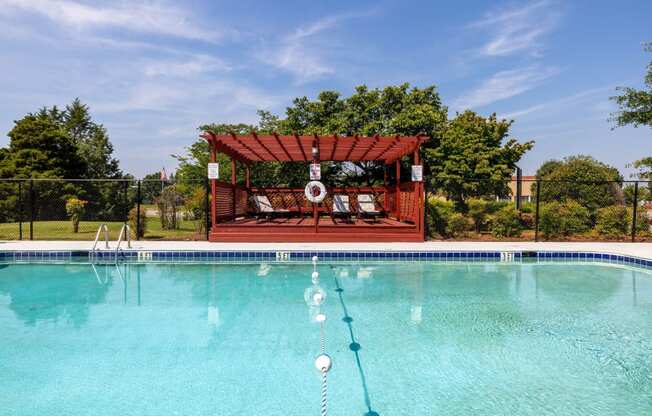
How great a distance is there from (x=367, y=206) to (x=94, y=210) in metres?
15.2

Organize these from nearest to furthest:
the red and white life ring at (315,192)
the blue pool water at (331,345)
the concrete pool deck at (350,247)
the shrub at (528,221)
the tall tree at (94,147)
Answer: the blue pool water at (331,345), the concrete pool deck at (350,247), the red and white life ring at (315,192), the shrub at (528,221), the tall tree at (94,147)

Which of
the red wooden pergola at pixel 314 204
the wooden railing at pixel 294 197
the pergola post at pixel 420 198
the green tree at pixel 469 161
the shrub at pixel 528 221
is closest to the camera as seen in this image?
the red wooden pergola at pixel 314 204

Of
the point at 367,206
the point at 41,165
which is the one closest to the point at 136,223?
the point at 367,206

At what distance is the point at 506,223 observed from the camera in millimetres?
10883

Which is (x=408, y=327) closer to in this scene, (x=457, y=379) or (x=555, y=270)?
(x=457, y=379)

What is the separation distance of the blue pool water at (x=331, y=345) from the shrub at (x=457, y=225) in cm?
426

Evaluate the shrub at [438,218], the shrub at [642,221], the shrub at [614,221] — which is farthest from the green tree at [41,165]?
the shrub at [642,221]

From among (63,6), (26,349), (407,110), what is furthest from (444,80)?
(26,349)

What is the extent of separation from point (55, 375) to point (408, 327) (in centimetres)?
333

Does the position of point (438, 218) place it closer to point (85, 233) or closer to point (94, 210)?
point (85, 233)

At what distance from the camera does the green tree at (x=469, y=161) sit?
14047 mm

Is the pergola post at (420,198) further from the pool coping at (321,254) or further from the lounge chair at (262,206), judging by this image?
the lounge chair at (262,206)

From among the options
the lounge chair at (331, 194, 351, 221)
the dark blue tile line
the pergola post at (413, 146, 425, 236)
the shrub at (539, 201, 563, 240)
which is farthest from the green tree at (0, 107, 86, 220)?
the shrub at (539, 201, 563, 240)

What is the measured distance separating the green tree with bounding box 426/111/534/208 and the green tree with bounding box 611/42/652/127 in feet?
11.8
